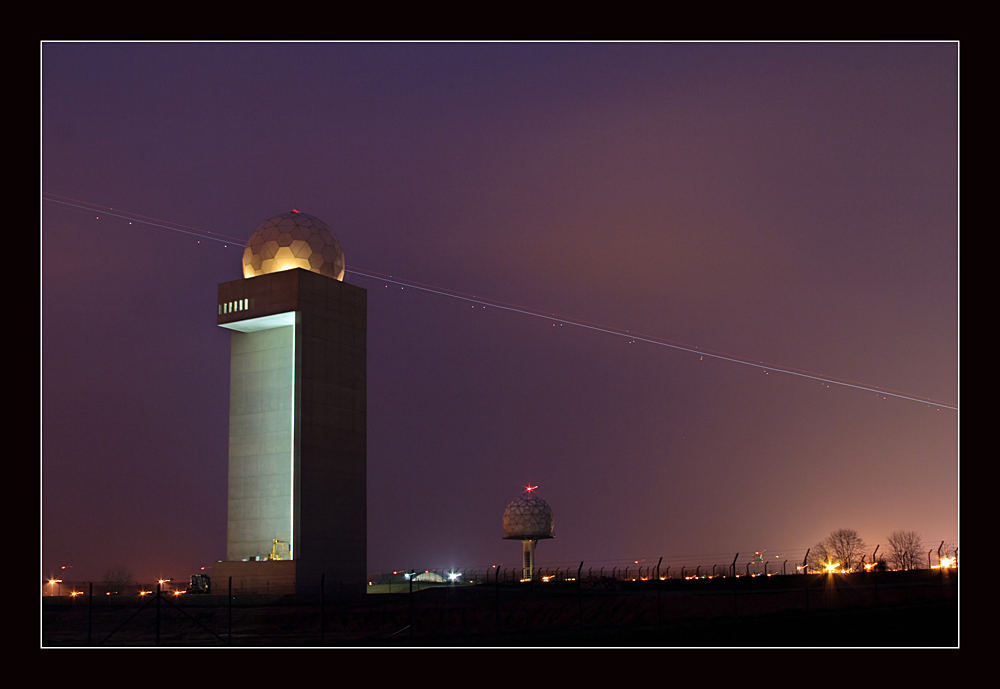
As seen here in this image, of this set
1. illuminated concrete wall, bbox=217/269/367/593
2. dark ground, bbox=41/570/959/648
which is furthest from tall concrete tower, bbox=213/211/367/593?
dark ground, bbox=41/570/959/648

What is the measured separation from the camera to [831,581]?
1599 inches

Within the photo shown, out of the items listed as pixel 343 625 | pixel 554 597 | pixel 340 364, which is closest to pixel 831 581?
pixel 554 597

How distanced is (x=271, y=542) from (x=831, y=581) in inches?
836

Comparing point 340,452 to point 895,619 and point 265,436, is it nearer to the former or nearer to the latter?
point 265,436

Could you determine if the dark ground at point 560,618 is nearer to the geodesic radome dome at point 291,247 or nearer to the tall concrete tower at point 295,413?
the tall concrete tower at point 295,413

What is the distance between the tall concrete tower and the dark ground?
2.97 metres

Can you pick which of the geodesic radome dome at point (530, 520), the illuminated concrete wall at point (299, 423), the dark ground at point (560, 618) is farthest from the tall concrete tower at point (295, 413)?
the geodesic radome dome at point (530, 520)

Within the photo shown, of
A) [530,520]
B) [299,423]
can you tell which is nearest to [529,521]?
[530,520]

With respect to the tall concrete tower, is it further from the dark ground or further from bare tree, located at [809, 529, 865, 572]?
bare tree, located at [809, 529, 865, 572]

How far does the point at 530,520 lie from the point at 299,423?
2595 cm

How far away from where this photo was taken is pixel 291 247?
4619 cm

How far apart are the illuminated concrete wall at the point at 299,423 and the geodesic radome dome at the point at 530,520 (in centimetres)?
2220

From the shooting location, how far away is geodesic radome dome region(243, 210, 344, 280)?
46219mm

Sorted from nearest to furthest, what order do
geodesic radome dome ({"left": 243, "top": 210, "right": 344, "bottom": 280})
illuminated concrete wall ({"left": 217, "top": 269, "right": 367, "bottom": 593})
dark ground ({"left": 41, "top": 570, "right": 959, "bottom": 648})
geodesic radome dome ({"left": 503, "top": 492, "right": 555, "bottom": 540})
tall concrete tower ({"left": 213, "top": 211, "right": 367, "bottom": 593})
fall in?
dark ground ({"left": 41, "top": 570, "right": 959, "bottom": 648})
tall concrete tower ({"left": 213, "top": 211, "right": 367, "bottom": 593})
illuminated concrete wall ({"left": 217, "top": 269, "right": 367, "bottom": 593})
geodesic radome dome ({"left": 243, "top": 210, "right": 344, "bottom": 280})
geodesic radome dome ({"left": 503, "top": 492, "right": 555, "bottom": 540})
